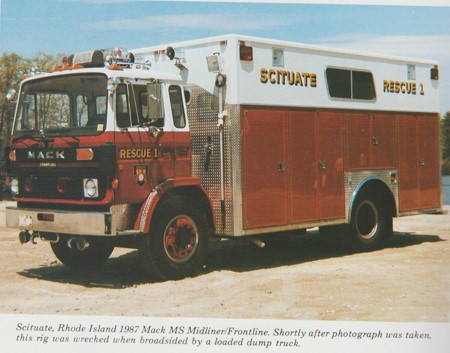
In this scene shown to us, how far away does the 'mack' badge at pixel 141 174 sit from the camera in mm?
8836

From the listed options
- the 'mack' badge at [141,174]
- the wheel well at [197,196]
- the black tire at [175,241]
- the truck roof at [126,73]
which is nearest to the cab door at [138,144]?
the 'mack' badge at [141,174]

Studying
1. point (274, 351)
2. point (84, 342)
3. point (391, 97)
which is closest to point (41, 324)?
point (84, 342)

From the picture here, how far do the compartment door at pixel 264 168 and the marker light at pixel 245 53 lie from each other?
2.19ft

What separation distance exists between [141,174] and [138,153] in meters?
0.25

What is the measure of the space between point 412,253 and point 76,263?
4.90 meters

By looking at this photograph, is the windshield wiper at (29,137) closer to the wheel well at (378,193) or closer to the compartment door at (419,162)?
the wheel well at (378,193)

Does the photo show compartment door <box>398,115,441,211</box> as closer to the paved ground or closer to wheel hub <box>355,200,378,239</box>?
wheel hub <box>355,200,378,239</box>

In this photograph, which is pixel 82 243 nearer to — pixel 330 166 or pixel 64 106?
pixel 64 106

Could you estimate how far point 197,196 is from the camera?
952 centimetres

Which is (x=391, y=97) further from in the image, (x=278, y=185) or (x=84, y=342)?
(x=84, y=342)

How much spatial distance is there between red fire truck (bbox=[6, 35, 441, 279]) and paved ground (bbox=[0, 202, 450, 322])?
48 cm

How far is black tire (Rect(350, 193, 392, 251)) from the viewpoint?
11422 millimetres

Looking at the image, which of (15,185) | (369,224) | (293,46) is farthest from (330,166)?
(15,185)

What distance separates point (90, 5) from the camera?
8.77m
